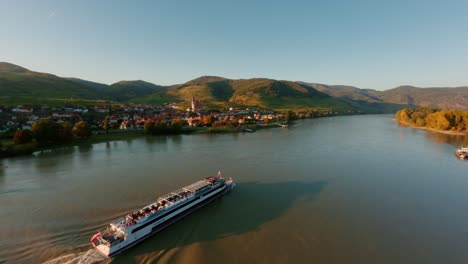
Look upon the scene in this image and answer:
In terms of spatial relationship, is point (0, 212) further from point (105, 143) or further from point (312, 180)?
point (105, 143)

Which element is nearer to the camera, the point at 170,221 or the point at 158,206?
the point at 170,221

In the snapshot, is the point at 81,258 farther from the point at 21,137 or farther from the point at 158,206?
the point at 21,137

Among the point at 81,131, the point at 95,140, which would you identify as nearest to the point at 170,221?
the point at 95,140

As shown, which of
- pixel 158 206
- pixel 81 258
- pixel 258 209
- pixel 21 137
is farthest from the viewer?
pixel 21 137

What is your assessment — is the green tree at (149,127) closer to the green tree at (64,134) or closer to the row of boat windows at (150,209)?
the green tree at (64,134)

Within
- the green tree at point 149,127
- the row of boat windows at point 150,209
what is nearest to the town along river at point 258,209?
the row of boat windows at point 150,209

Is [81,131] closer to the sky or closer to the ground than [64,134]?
closer to the sky

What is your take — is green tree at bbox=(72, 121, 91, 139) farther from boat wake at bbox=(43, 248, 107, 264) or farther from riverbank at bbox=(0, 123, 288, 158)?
boat wake at bbox=(43, 248, 107, 264)

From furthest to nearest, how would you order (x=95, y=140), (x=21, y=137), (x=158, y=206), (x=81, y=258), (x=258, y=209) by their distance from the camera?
(x=95, y=140)
(x=21, y=137)
(x=258, y=209)
(x=158, y=206)
(x=81, y=258)

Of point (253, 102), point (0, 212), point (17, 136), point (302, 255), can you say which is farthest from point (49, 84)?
point (302, 255)
